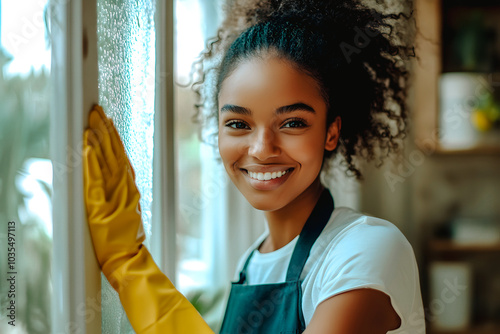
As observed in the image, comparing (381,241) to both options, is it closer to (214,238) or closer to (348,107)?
(348,107)

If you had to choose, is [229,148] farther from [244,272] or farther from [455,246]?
[455,246]

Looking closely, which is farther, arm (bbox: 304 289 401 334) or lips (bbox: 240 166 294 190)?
lips (bbox: 240 166 294 190)

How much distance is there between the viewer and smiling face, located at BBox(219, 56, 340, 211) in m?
0.90

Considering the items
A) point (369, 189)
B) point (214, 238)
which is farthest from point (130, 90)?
point (369, 189)

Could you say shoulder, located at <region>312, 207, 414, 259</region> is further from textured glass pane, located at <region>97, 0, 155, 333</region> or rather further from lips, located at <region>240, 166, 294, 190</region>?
textured glass pane, located at <region>97, 0, 155, 333</region>

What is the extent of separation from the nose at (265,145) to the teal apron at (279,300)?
0.59ft

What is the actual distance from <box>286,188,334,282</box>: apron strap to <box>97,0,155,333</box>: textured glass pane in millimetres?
294

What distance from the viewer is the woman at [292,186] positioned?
0.77 meters

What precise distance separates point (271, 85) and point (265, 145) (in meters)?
0.11

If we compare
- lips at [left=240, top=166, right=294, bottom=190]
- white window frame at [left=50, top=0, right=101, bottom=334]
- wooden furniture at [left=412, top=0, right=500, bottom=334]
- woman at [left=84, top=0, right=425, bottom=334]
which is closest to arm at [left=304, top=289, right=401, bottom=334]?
woman at [left=84, top=0, right=425, bottom=334]

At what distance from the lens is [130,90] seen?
90 cm

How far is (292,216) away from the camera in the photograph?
1051 mm

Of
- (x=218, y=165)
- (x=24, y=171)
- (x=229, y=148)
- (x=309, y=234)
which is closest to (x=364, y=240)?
(x=309, y=234)

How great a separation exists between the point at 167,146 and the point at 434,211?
1.52m
